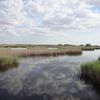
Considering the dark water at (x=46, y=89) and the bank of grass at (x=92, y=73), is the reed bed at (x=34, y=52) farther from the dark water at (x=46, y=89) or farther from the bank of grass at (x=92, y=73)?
the bank of grass at (x=92, y=73)

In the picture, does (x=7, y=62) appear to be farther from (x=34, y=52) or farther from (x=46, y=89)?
(x=34, y=52)

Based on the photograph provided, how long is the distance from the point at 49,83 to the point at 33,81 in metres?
1.70

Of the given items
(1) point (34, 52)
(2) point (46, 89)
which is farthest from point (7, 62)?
(1) point (34, 52)

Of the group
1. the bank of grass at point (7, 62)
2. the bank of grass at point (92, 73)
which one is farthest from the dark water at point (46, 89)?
the bank of grass at point (7, 62)

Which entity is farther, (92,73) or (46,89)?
(92,73)

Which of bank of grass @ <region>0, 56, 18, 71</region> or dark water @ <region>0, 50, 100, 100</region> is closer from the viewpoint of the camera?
dark water @ <region>0, 50, 100, 100</region>

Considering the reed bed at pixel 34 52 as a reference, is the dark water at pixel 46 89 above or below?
below

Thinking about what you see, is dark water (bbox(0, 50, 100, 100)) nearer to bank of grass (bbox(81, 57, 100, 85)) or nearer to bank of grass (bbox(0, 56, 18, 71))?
bank of grass (bbox(81, 57, 100, 85))

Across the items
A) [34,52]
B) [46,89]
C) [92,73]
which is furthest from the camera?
[34,52]

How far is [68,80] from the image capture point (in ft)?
64.7

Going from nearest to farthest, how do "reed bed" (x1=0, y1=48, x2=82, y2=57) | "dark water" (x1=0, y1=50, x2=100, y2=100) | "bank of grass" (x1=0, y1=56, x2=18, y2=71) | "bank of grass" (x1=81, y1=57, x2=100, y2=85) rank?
"dark water" (x1=0, y1=50, x2=100, y2=100), "bank of grass" (x1=81, y1=57, x2=100, y2=85), "bank of grass" (x1=0, y1=56, x2=18, y2=71), "reed bed" (x1=0, y1=48, x2=82, y2=57)

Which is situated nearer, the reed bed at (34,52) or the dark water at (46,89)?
the dark water at (46,89)

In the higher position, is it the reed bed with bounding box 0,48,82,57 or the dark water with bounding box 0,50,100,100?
the reed bed with bounding box 0,48,82,57

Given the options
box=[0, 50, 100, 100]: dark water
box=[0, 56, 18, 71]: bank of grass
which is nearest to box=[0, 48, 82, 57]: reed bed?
box=[0, 56, 18, 71]: bank of grass
